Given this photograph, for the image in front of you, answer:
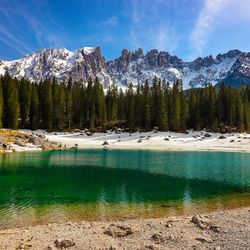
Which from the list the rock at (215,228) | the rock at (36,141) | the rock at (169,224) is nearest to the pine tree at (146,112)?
the rock at (36,141)

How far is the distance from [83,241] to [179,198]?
41.9 feet

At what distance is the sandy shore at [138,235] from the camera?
46.6 feet

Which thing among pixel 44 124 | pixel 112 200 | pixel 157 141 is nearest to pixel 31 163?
pixel 112 200

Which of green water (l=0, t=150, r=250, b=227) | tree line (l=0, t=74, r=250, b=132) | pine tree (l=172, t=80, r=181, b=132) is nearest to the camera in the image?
green water (l=0, t=150, r=250, b=227)

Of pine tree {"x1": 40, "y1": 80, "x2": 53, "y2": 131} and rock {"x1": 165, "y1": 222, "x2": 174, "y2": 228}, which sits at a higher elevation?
pine tree {"x1": 40, "y1": 80, "x2": 53, "y2": 131}

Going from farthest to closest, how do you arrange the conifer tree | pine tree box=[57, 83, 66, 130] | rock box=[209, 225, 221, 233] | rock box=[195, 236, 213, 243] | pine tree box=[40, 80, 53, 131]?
pine tree box=[57, 83, 66, 130] → pine tree box=[40, 80, 53, 131] → the conifer tree → rock box=[209, 225, 221, 233] → rock box=[195, 236, 213, 243]

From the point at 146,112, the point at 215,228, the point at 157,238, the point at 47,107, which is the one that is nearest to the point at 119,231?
the point at 157,238

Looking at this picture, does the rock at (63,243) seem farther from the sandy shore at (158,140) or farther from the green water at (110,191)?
the sandy shore at (158,140)

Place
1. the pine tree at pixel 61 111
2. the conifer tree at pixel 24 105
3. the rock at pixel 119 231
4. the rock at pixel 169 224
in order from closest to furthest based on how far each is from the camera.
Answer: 1. the rock at pixel 119 231
2. the rock at pixel 169 224
3. the conifer tree at pixel 24 105
4. the pine tree at pixel 61 111

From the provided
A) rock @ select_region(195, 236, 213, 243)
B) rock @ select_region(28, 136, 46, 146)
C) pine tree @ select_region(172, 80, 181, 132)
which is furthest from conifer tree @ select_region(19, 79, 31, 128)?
rock @ select_region(195, 236, 213, 243)

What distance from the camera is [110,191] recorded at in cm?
2823

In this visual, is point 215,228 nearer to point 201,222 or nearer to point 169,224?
point 201,222

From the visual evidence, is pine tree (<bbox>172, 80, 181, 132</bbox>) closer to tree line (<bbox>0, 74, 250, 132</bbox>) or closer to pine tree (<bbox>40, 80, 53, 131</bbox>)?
tree line (<bbox>0, 74, 250, 132</bbox>)

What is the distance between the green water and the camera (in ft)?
70.7
